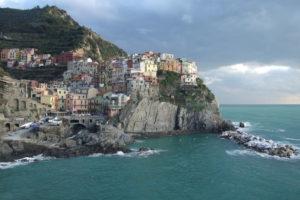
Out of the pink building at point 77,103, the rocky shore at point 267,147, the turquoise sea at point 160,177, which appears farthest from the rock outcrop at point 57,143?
the rocky shore at point 267,147

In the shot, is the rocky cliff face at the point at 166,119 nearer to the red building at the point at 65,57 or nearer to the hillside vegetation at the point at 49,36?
the red building at the point at 65,57

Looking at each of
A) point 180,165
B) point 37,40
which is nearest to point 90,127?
point 180,165

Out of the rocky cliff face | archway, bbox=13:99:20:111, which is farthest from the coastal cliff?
archway, bbox=13:99:20:111

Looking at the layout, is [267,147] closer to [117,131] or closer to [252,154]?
[252,154]

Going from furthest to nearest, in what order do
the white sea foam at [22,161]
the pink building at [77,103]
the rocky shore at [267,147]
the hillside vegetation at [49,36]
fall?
the hillside vegetation at [49,36] → the pink building at [77,103] → the rocky shore at [267,147] → the white sea foam at [22,161]

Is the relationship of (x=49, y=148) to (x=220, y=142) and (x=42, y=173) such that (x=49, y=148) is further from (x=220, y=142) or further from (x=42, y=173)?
(x=220, y=142)
